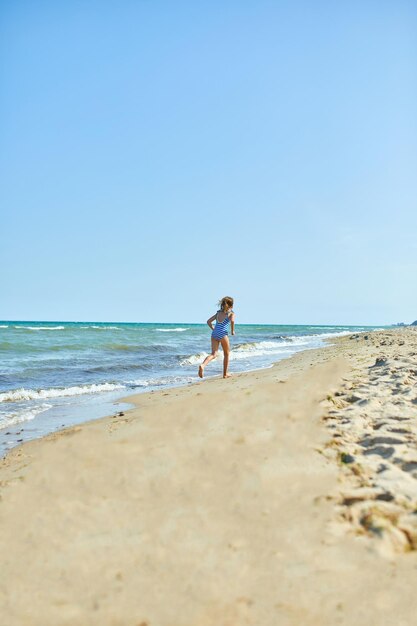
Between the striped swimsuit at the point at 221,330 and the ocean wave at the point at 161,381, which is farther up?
the striped swimsuit at the point at 221,330

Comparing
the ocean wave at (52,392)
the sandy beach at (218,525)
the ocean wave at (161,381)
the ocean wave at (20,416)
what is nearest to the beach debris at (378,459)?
the sandy beach at (218,525)

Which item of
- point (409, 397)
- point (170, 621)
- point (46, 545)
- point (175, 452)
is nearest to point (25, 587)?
point (46, 545)

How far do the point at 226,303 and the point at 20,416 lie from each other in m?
5.61

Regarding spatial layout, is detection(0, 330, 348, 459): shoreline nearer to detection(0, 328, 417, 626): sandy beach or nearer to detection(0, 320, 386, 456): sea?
detection(0, 320, 386, 456): sea

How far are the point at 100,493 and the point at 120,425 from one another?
2388 millimetres

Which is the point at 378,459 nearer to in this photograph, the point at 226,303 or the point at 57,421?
the point at 57,421

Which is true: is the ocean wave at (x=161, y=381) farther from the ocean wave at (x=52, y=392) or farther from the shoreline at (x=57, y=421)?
the shoreline at (x=57, y=421)

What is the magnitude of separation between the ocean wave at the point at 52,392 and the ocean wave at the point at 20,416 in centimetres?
118

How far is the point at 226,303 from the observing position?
1175cm

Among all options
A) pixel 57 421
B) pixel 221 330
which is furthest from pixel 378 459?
pixel 221 330

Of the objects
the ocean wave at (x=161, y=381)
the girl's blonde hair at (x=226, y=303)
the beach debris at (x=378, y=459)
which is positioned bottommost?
the ocean wave at (x=161, y=381)

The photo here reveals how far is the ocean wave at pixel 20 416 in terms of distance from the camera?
799 centimetres

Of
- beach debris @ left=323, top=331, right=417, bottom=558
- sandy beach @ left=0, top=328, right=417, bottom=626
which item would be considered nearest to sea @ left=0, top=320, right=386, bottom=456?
sandy beach @ left=0, top=328, right=417, bottom=626

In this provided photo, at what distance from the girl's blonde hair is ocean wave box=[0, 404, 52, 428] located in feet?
16.0
